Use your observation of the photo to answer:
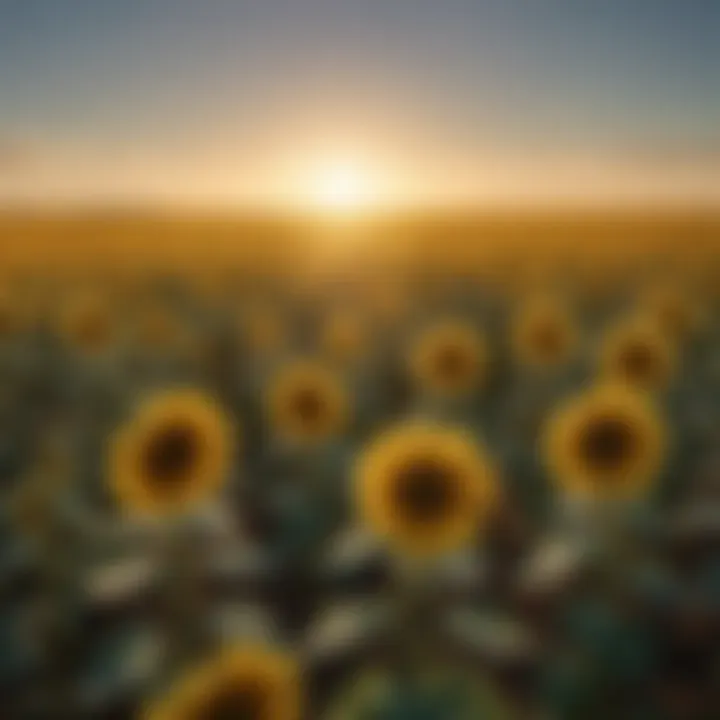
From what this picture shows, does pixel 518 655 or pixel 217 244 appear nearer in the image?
pixel 518 655

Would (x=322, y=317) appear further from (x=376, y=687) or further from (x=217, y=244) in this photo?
(x=376, y=687)

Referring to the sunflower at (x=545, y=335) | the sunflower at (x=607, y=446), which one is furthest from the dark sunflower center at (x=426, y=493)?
the sunflower at (x=545, y=335)

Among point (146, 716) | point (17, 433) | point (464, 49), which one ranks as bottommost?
point (146, 716)

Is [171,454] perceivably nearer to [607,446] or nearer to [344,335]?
[344,335]

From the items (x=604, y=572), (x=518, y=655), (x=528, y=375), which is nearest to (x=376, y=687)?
(x=518, y=655)

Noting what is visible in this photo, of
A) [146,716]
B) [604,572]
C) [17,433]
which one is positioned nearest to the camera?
[146,716]

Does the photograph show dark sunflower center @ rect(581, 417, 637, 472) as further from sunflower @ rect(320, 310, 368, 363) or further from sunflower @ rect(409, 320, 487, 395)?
sunflower @ rect(320, 310, 368, 363)

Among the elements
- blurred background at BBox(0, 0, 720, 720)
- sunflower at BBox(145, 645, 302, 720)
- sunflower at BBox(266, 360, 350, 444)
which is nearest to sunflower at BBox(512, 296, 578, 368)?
blurred background at BBox(0, 0, 720, 720)

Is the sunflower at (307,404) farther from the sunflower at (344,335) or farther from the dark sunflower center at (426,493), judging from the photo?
the dark sunflower center at (426,493)
